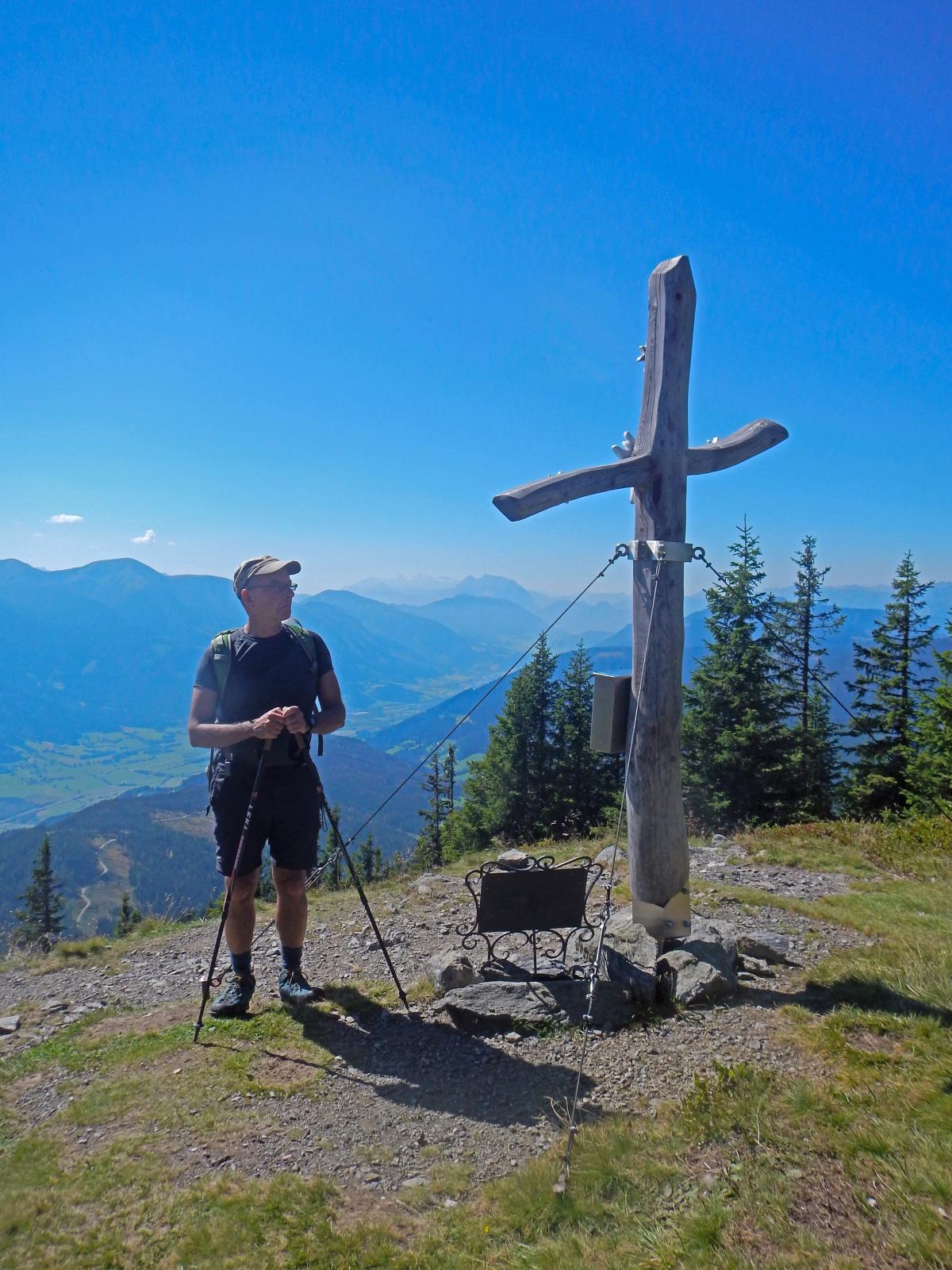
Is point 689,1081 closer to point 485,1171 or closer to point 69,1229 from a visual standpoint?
point 485,1171

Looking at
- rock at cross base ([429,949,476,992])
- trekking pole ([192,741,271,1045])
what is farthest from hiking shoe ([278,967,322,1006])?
rock at cross base ([429,949,476,992])

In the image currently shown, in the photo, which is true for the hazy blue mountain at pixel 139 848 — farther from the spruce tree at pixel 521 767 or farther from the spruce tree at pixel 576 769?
the spruce tree at pixel 576 769

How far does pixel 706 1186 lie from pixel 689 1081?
119 cm

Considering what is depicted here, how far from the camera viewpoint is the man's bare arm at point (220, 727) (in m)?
4.96

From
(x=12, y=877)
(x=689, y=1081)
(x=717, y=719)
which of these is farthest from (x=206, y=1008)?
(x=12, y=877)

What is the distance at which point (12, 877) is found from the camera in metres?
112

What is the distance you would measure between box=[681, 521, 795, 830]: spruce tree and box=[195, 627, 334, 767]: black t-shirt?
21.7m

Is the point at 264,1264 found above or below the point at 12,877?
above

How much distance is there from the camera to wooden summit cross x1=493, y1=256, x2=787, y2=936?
592cm

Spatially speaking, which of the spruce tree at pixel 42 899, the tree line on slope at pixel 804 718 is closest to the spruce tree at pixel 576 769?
the tree line on slope at pixel 804 718

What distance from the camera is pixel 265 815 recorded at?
5293 mm

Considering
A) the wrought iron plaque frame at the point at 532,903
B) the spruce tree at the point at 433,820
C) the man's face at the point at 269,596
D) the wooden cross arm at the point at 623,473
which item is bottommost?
the spruce tree at the point at 433,820

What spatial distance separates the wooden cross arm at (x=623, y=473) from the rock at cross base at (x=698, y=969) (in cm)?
373

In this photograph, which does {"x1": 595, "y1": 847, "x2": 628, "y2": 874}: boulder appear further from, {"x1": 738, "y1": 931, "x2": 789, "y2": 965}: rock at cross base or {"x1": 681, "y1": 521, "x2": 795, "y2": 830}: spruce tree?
{"x1": 681, "y1": 521, "x2": 795, "y2": 830}: spruce tree
